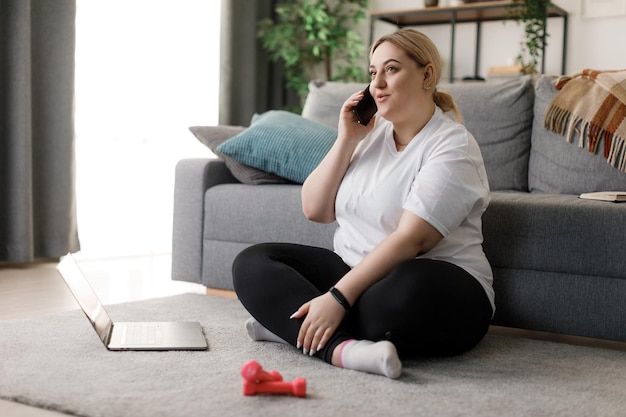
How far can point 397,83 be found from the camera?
181 centimetres

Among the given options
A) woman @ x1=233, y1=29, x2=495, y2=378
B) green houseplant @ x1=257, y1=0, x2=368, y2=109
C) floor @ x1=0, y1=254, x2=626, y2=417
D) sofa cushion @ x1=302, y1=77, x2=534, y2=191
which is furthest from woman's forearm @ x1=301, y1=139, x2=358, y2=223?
green houseplant @ x1=257, y1=0, x2=368, y2=109

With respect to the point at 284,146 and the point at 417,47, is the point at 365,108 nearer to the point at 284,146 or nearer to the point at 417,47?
the point at 417,47

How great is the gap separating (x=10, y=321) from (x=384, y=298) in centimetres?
107

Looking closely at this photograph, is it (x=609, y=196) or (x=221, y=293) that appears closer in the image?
(x=609, y=196)

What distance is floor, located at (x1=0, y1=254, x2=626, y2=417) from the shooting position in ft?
7.78

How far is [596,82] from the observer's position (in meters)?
2.59

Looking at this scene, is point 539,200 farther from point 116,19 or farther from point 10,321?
point 116,19

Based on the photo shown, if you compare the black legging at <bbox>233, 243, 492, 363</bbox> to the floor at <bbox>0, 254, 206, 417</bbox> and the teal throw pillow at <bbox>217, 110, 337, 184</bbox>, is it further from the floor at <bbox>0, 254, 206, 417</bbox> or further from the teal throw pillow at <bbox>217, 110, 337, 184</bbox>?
the floor at <bbox>0, 254, 206, 417</bbox>

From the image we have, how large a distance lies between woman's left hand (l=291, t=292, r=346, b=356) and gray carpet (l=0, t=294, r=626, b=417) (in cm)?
6

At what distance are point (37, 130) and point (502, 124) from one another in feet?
6.61

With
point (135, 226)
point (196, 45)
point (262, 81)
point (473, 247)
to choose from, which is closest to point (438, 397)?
point (473, 247)

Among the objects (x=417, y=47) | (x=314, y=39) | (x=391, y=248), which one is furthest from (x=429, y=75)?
(x=314, y=39)

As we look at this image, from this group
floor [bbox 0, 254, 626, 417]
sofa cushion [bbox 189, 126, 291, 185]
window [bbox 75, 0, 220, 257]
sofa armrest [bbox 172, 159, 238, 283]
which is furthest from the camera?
window [bbox 75, 0, 220, 257]

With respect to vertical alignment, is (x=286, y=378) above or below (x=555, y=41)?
below
